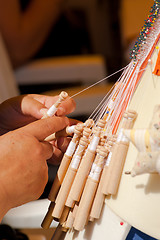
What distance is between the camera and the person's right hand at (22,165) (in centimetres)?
51

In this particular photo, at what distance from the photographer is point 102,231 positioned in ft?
1.75

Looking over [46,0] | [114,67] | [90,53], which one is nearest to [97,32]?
[90,53]

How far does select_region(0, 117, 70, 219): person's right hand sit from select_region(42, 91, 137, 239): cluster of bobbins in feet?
0.13

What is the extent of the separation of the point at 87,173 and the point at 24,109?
0.70 feet

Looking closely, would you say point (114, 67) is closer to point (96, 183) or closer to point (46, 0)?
point (46, 0)

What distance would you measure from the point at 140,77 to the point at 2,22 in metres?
1.17

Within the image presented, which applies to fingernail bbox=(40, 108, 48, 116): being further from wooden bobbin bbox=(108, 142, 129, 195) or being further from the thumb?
wooden bobbin bbox=(108, 142, 129, 195)

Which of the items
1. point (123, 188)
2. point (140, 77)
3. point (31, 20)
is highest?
point (31, 20)

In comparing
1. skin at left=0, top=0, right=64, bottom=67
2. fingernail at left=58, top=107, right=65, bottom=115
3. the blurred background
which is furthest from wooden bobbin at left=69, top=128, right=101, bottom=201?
skin at left=0, top=0, right=64, bottom=67

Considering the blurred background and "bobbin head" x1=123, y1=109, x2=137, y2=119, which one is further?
the blurred background

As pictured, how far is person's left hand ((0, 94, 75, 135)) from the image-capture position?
650 millimetres

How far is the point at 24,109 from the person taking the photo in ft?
2.21

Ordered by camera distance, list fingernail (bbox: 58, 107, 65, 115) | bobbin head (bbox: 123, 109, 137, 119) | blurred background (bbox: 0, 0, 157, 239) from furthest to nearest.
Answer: blurred background (bbox: 0, 0, 157, 239) → fingernail (bbox: 58, 107, 65, 115) → bobbin head (bbox: 123, 109, 137, 119)

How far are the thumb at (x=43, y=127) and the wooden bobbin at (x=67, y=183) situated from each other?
0.05 m
